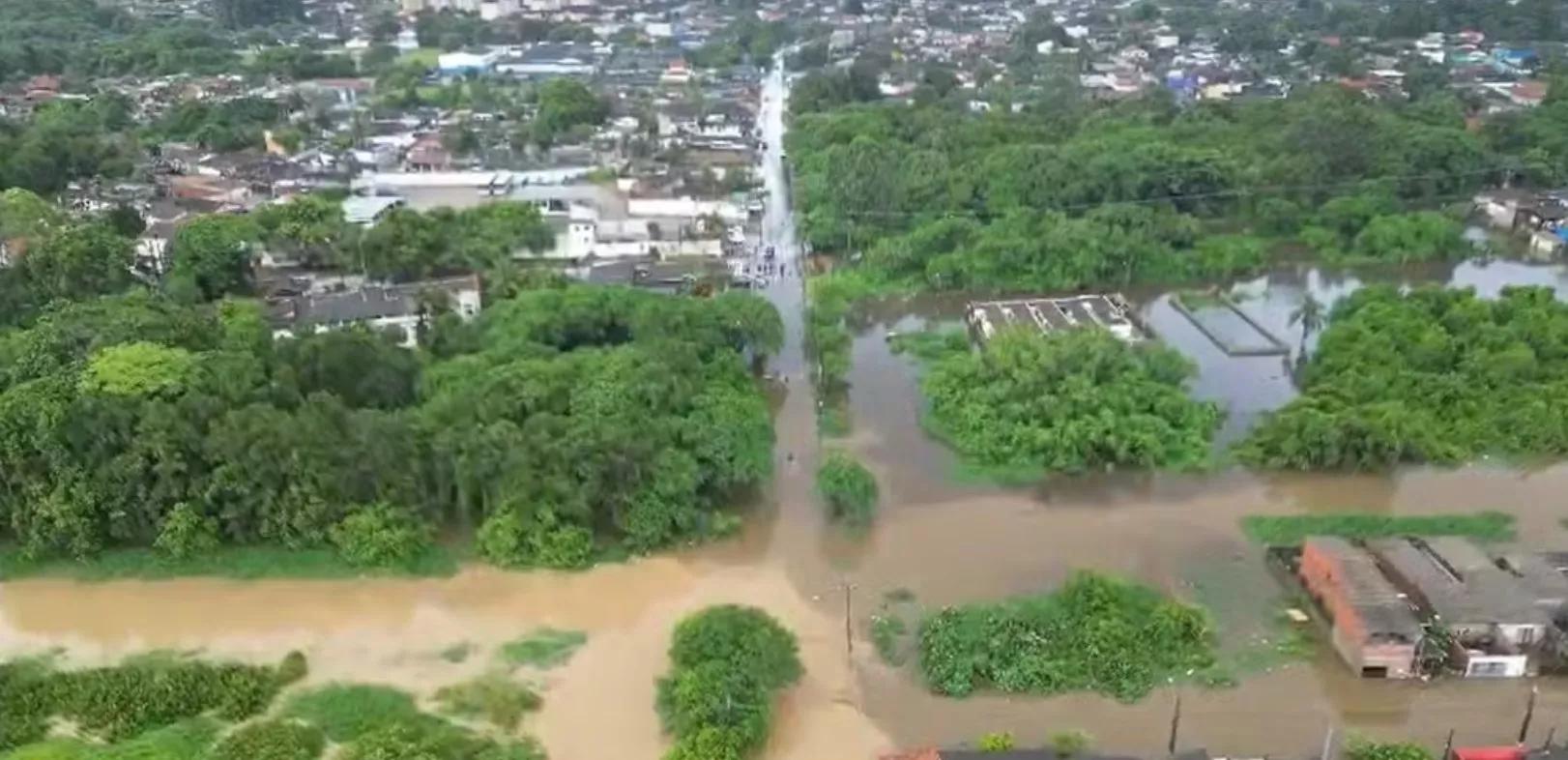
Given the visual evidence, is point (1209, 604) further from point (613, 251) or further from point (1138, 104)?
point (1138, 104)

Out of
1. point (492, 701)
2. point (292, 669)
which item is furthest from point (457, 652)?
point (292, 669)

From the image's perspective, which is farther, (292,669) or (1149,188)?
(1149,188)

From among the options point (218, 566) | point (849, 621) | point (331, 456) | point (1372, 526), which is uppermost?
point (331, 456)

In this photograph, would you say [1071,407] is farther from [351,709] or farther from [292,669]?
[292,669]

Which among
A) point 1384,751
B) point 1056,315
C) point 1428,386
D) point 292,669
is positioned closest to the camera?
point 1384,751

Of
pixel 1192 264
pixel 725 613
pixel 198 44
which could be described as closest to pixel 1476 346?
pixel 1192 264

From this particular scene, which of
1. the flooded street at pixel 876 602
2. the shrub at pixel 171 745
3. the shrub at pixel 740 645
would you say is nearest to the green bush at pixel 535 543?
the flooded street at pixel 876 602

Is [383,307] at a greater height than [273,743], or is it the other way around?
[383,307]
